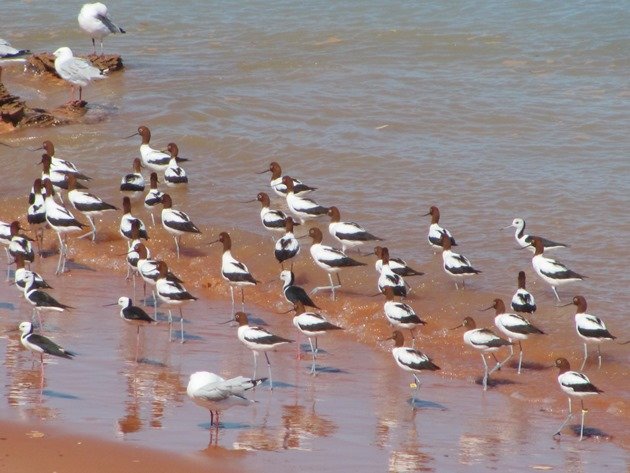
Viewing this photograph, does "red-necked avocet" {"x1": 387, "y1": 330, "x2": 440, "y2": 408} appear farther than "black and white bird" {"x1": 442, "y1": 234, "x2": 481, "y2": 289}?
No

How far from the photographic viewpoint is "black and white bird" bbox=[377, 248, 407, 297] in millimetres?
12156

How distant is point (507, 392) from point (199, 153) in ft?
27.7

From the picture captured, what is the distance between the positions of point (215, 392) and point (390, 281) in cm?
403

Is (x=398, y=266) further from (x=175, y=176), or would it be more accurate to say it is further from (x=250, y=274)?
(x=175, y=176)

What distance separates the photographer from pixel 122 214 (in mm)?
15188

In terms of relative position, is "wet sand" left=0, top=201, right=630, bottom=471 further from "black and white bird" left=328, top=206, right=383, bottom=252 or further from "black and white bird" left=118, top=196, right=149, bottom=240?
"black and white bird" left=118, top=196, right=149, bottom=240

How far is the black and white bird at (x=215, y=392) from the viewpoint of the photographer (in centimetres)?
858

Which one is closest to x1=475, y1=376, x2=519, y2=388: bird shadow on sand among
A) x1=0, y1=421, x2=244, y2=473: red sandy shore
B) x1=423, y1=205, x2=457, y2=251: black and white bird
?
x1=423, y1=205, x2=457, y2=251: black and white bird

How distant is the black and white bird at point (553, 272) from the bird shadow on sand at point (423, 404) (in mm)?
3020

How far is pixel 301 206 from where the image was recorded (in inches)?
588

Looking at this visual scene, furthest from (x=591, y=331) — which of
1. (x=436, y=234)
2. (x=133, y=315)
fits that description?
(x=133, y=315)

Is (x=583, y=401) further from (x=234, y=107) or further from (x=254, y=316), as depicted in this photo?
(x=234, y=107)

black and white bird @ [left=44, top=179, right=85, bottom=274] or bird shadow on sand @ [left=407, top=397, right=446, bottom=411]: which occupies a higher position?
black and white bird @ [left=44, top=179, right=85, bottom=274]

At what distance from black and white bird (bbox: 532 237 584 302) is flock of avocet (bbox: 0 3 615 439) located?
1cm
